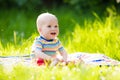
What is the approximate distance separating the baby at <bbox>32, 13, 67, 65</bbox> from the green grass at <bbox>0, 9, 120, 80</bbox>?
0.27 metres

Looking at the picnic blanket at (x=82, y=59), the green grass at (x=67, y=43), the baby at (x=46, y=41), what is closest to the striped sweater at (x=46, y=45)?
the baby at (x=46, y=41)

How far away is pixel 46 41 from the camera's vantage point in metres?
5.38

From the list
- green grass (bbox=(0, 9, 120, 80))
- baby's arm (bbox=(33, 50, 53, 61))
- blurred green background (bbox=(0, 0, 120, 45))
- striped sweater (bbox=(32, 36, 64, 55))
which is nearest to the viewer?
green grass (bbox=(0, 9, 120, 80))

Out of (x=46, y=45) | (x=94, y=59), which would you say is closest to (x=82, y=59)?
(x=94, y=59)

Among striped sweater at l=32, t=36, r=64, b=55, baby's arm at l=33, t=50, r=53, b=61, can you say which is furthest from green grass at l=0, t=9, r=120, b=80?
striped sweater at l=32, t=36, r=64, b=55

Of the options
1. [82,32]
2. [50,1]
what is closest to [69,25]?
[82,32]

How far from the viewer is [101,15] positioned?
10594mm

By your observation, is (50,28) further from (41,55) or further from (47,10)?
(47,10)

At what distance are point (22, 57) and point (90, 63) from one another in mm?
826

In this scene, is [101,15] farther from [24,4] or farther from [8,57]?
[8,57]

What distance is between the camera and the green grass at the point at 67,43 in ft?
15.0

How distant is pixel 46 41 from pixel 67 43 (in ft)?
5.62

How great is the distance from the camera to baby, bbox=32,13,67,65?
527 cm

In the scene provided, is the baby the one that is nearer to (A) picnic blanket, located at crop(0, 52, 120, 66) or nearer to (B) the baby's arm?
(B) the baby's arm
